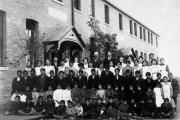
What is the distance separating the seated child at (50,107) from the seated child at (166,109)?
373 cm

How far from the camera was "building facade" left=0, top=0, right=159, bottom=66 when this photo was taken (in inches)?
491

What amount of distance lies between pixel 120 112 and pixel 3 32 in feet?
19.3

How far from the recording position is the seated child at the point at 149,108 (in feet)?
33.8

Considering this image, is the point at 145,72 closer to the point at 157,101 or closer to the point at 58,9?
the point at 157,101

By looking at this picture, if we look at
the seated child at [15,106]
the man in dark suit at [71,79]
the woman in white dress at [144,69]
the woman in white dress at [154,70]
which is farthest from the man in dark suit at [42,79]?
the woman in white dress at [154,70]

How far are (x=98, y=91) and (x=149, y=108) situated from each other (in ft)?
6.20

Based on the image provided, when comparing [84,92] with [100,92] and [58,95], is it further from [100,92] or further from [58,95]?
[58,95]

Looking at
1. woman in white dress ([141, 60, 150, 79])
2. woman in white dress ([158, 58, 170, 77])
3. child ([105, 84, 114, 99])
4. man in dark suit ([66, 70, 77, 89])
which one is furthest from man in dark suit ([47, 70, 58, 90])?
woman in white dress ([158, 58, 170, 77])

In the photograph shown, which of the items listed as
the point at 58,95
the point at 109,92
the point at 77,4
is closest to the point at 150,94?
the point at 109,92

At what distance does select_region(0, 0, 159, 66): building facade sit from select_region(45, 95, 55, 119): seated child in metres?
2.77

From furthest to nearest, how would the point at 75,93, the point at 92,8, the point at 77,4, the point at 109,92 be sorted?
the point at 92,8
the point at 77,4
the point at 75,93
the point at 109,92

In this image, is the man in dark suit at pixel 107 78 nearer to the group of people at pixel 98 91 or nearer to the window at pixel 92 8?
the group of people at pixel 98 91

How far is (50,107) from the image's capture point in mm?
10508

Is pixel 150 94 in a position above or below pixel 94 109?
above
